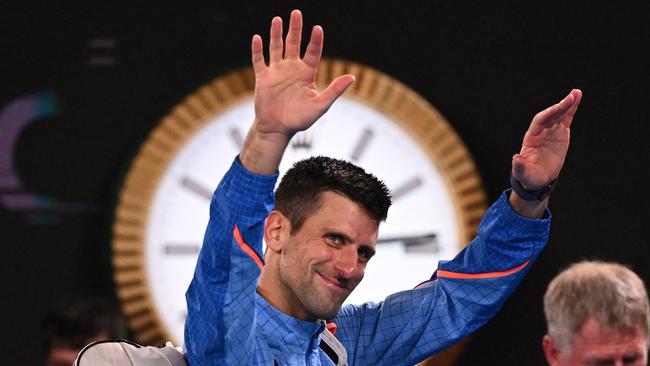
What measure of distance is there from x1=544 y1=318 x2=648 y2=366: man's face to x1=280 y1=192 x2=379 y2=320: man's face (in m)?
0.92

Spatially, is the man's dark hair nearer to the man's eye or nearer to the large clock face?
the large clock face

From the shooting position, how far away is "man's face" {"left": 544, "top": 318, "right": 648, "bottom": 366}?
3092 millimetres

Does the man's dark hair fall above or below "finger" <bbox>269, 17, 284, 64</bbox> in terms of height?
below

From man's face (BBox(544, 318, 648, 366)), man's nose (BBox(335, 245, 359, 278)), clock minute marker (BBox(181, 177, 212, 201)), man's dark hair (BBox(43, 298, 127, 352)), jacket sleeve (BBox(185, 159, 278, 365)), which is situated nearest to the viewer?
jacket sleeve (BBox(185, 159, 278, 365))

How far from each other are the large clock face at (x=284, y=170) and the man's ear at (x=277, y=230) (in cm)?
118

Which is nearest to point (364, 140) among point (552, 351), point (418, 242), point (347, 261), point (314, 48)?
point (418, 242)

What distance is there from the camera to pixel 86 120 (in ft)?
12.2

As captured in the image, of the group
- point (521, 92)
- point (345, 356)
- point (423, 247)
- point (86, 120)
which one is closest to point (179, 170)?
point (86, 120)

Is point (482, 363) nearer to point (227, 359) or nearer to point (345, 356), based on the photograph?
point (345, 356)

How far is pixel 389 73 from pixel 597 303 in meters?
0.97

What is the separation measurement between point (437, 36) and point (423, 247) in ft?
2.07

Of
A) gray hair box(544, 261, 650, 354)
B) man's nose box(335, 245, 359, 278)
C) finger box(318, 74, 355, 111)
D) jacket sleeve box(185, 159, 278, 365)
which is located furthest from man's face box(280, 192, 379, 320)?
gray hair box(544, 261, 650, 354)

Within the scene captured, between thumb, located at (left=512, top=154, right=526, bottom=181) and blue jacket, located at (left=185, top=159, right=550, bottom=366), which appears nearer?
blue jacket, located at (left=185, top=159, right=550, bottom=366)

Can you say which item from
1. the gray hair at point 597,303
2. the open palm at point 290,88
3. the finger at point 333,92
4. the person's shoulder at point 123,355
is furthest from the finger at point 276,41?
the gray hair at point 597,303
